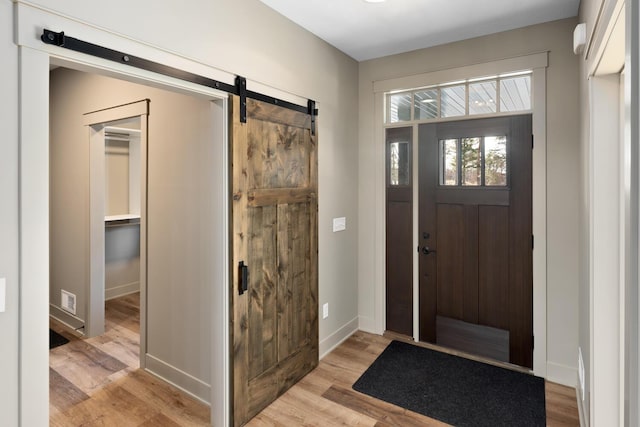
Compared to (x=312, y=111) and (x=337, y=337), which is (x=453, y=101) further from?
(x=337, y=337)

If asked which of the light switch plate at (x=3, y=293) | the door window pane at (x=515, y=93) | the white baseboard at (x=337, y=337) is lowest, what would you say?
the white baseboard at (x=337, y=337)

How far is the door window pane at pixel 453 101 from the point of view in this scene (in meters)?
3.13

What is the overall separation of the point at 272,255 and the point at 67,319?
2727mm

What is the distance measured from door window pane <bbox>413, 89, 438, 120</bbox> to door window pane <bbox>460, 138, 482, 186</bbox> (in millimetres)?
391

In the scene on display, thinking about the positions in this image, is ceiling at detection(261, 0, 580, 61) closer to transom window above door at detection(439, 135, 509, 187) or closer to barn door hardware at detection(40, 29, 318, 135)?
barn door hardware at detection(40, 29, 318, 135)

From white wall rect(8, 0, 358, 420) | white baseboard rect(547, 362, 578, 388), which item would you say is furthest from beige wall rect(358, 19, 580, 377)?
white wall rect(8, 0, 358, 420)

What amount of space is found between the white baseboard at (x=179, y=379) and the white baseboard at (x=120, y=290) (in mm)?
2251

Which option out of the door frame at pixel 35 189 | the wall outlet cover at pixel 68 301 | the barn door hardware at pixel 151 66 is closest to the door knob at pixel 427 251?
the barn door hardware at pixel 151 66

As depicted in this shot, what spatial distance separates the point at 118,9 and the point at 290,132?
1284 millimetres

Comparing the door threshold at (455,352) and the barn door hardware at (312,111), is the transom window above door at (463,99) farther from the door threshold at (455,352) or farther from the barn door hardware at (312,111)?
the door threshold at (455,352)

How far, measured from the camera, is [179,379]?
2639mm

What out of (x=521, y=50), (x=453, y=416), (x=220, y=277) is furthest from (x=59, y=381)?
(x=521, y=50)

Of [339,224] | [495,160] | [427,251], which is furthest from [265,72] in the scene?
[427,251]

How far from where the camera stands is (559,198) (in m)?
2.71
